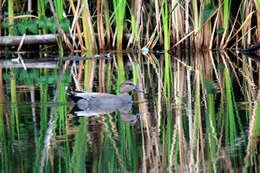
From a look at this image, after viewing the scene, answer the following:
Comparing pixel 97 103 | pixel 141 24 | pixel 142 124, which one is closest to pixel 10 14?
pixel 141 24

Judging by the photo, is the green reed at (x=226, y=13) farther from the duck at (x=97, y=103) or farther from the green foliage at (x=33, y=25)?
the duck at (x=97, y=103)

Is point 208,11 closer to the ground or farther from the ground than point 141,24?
farther from the ground

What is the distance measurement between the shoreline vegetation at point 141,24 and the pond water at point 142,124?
346cm

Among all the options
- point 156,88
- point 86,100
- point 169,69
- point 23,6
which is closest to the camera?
point 86,100

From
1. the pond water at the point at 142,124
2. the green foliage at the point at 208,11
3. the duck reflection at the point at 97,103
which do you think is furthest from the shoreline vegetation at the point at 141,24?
the duck reflection at the point at 97,103

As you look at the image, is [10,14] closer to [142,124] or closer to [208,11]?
[208,11]

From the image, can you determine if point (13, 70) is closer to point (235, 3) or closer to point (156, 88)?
point (156, 88)

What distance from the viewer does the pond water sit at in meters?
3.96

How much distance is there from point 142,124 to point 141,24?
335 inches

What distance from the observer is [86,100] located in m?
6.31

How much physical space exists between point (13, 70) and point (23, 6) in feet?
14.9

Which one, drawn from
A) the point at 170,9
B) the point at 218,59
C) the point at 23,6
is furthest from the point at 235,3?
the point at 23,6

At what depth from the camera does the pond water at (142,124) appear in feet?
13.0

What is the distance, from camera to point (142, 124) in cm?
529
